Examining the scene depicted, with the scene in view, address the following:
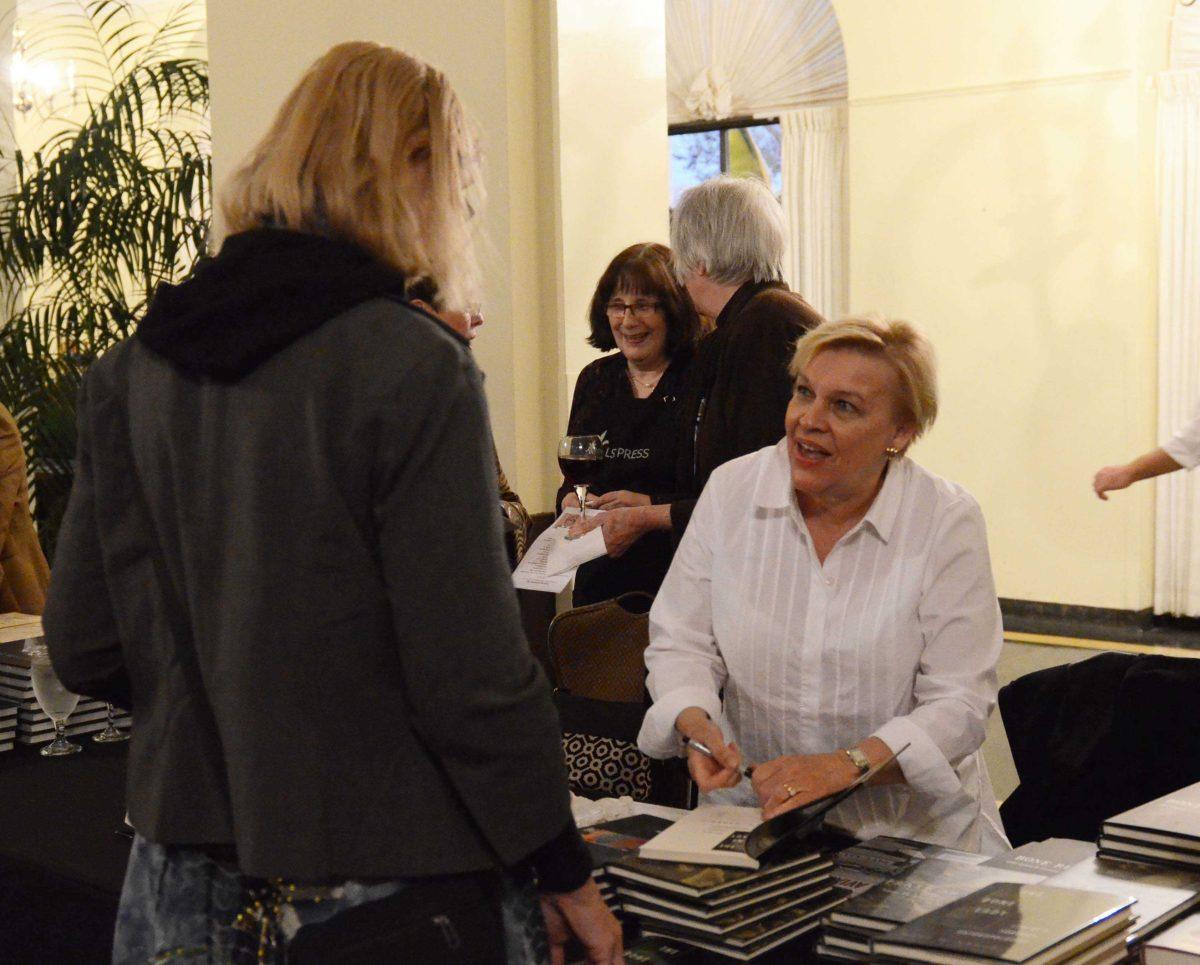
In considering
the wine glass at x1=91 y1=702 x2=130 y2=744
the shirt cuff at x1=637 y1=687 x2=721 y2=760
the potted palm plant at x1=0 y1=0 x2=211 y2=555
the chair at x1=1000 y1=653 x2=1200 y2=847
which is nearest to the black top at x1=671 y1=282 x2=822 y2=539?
the chair at x1=1000 y1=653 x2=1200 y2=847

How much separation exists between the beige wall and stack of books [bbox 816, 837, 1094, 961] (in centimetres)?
575

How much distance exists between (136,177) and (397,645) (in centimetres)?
508

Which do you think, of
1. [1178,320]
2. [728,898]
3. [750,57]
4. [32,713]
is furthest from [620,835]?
[750,57]

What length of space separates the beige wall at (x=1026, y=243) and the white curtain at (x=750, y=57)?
0.39m

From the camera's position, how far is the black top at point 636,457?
3307 mm

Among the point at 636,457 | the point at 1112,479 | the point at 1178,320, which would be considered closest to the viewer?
the point at 636,457

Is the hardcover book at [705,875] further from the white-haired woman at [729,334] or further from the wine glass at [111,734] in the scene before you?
the white-haired woman at [729,334]

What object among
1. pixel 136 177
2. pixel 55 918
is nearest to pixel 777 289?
pixel 55 918

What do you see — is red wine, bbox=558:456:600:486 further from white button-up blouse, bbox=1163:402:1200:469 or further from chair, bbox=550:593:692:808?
white button-up blouse, bbox=1163:402:1200:469

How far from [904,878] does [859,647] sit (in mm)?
636

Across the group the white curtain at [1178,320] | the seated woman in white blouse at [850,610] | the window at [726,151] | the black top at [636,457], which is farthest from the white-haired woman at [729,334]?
the window at [726,151]

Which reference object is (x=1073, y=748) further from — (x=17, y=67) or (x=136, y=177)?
(x=17, y=67)

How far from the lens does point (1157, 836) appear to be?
1681 mm

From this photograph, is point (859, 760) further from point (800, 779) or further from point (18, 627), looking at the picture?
point (18, 627)
